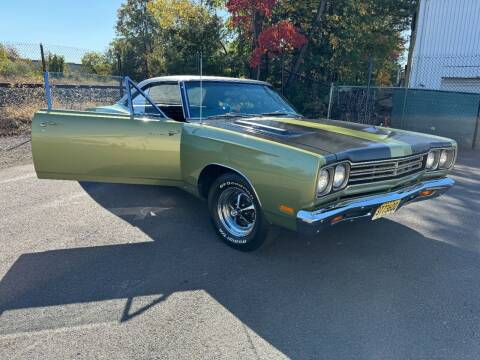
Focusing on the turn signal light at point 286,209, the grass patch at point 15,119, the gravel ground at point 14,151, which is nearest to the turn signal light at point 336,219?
the turn signal light at point 286,209

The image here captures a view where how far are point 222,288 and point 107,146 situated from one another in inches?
78.4

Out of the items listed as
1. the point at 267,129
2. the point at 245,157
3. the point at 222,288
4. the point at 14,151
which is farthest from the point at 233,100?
the point at 14,151

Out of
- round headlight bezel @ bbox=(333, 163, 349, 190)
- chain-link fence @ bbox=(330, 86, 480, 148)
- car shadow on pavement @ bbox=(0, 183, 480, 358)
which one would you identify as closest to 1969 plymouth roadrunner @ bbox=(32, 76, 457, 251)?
round headlight bezel @ bbox=(333, 163, 349, 190)

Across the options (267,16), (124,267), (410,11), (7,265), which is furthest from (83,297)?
(410,11)

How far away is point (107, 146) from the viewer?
4156mm

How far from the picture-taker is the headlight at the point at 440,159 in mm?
4000

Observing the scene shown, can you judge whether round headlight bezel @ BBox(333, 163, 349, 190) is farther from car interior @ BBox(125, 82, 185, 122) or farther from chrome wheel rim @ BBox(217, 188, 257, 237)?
car interior @ BBox(125, 82, 185, 122)

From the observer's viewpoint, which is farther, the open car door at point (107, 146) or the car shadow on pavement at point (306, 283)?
the open car door at point (107, 146)

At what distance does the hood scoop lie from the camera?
11.9ft

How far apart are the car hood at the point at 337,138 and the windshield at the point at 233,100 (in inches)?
8.7

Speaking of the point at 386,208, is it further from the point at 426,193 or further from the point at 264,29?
the point at 264,29

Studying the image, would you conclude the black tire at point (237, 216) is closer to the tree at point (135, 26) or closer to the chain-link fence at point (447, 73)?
the chain-link fence at point (447, 73)

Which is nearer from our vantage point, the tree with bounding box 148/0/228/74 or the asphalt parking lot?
the asphalt parking lot

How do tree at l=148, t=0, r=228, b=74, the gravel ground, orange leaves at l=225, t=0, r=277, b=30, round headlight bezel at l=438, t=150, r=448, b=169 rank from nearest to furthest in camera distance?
1. round headlight bezel at l=438, t=150, r=448, b=169
2. the gravel ground
3. orange leaves at l=225, t=0, r=277, b=30
4. tree at l=148, t=0, r=228, b=74
